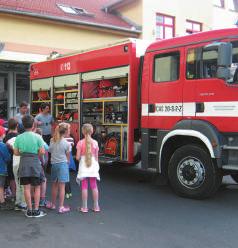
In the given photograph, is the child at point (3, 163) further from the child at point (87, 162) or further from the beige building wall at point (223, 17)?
the beige building wall at point (223, 17)

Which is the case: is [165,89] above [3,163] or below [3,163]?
above

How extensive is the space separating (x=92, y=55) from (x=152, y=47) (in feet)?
6.33

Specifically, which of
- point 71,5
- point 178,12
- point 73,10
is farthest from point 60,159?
point 178,12

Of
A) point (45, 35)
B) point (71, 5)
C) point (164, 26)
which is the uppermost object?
point (71, 5)

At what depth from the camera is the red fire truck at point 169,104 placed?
6938mm

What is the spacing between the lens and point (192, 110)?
7398 mm

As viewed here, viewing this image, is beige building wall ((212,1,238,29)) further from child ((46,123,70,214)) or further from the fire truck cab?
child ((46,123,70,214))

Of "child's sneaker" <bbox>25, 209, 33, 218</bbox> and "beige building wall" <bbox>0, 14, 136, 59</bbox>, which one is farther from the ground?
"beige building wall" <bbox>0, 14, 136, 59</bbox>

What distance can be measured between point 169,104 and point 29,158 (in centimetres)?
286

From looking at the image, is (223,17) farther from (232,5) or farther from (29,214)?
(29,214)

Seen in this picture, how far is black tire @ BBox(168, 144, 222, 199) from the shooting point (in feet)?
23.5

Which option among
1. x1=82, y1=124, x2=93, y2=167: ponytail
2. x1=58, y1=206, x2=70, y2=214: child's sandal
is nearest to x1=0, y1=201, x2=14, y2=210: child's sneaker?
x1=58, y1=206, x2=70, y2=214: child's sandal

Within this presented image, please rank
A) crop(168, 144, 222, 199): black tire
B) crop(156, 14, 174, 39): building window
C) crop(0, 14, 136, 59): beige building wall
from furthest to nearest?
crop(156, 14, 174, 39): building window
crop(0, 14, 136, 59): beige building wall
crop(168, 144, 222, 199): black tire

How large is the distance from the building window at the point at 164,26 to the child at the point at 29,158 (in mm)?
18198
